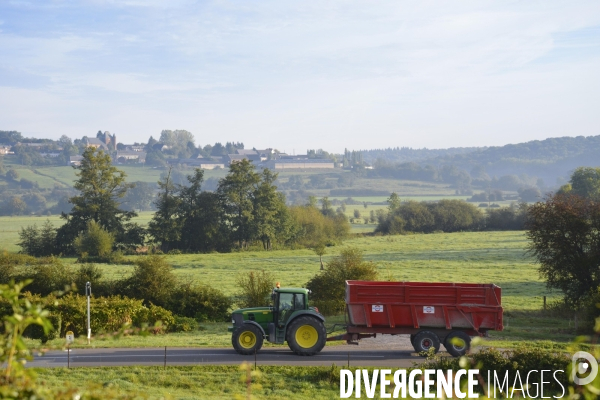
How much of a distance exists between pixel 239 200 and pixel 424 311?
5284 centimetres

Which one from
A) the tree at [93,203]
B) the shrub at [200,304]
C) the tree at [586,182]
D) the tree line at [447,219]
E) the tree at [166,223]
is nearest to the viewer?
the shrub at [200,304]

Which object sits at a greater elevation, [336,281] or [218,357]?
[336,281]

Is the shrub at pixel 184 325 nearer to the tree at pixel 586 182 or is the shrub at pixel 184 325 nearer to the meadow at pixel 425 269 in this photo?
the meadow at pixel 425 269

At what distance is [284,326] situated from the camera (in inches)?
757

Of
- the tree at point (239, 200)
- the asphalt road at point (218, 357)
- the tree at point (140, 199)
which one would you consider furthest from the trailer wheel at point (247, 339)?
the tree at point (140, 199)

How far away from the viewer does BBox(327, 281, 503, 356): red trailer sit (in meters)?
18.8

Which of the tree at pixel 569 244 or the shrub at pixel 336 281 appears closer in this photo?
the tree at pixel 569 244

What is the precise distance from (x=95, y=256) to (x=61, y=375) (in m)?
43.8

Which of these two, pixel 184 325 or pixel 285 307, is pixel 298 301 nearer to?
pixel 285 307

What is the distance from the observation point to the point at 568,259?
28.9m

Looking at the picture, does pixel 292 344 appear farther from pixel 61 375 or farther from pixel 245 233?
pixel 245 233

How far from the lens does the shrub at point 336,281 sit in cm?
2995

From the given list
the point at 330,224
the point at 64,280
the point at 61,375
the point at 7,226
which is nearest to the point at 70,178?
the point at 7,226

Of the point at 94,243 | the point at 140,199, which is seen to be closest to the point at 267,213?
the point at 94,243
